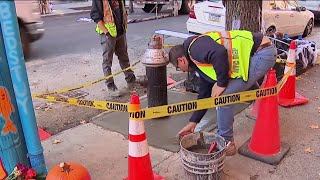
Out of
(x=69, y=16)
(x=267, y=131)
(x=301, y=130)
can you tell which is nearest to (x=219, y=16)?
(x=301, y=130)

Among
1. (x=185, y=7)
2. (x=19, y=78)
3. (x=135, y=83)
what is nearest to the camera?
(x=19, y=78)

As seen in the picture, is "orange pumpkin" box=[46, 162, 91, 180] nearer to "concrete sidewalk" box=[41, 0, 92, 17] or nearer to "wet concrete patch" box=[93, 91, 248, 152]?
"wet concrete patch" box=[93, 91, 248, 152]

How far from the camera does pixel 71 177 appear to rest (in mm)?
2865

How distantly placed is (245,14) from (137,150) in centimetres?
308

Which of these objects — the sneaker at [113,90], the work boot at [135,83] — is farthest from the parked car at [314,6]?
the sneaker at [113,90]

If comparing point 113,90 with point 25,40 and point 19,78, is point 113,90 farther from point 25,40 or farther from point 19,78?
point 25,40

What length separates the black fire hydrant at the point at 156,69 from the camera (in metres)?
4.41

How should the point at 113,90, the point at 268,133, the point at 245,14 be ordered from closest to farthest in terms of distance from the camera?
the point at 268,133 → the point at 245,14 → the point at 113,90

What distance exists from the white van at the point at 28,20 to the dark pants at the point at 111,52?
288 cm

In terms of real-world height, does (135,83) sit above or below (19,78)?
below

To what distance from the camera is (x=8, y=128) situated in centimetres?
293

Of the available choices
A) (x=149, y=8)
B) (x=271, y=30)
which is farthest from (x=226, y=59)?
(x=149, y=8)

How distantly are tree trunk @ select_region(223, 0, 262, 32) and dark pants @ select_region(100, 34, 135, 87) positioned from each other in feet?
5.78

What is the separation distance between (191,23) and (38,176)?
711cm
